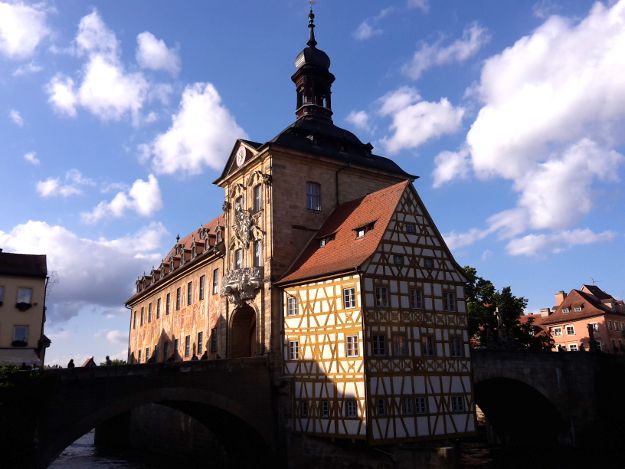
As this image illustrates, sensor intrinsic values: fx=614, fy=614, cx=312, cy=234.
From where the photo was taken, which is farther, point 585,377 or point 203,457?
point 585,377

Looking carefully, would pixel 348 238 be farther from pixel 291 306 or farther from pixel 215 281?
pixel 215 281

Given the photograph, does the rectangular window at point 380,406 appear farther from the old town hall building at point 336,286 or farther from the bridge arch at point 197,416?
the bridge arch at point 197,416

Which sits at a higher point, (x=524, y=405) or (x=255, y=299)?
(x=255, y=299)

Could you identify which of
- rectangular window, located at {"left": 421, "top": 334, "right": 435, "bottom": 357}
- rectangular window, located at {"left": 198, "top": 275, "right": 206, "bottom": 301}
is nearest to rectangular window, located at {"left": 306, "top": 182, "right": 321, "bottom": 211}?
rectangular window, located at {"left": 421, "top": 334, "right": 435, "bottom": 357}

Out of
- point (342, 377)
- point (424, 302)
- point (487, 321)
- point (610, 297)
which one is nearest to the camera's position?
point (342, 377)

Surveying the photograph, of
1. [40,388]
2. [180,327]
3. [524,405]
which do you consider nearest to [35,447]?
[40,388]

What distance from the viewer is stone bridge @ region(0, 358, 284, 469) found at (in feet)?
65.8

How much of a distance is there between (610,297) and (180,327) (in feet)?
161

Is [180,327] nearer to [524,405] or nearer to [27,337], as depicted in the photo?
[27,337]

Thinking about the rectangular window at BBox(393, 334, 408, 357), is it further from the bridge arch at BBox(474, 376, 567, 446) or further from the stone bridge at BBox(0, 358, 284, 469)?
the bridge arch at BBox(474, 376, 567, 446)

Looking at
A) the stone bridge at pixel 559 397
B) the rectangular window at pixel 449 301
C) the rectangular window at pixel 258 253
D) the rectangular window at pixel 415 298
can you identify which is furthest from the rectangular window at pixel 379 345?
the stone bridge at pixel 559 397

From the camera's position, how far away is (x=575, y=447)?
33969mm

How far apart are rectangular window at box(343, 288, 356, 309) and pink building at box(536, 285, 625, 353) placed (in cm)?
4147

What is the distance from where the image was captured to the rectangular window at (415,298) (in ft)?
81.1
